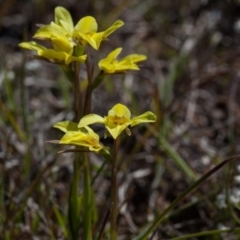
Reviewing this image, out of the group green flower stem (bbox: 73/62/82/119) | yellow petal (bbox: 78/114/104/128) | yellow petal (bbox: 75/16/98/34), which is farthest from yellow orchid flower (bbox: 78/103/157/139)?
yellow petal (bbox: 75/16/98/34)

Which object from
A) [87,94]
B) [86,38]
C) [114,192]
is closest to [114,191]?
[114,192]

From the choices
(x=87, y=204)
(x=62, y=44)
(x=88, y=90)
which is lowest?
(x=87, y=204)

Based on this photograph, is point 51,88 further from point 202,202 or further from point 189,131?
point 202,202

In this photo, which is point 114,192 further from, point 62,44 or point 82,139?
point 62,44

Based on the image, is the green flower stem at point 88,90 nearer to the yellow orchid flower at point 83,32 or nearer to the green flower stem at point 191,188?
the yellow orchid flower at point 83,32

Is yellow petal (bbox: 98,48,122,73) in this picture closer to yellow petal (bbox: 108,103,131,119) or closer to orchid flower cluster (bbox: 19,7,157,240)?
orchid flower cluster (bbox: 19,7,157,240)

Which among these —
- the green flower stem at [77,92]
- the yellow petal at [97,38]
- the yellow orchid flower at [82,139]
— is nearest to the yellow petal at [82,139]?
the yellow orchid flower at [82,139]
